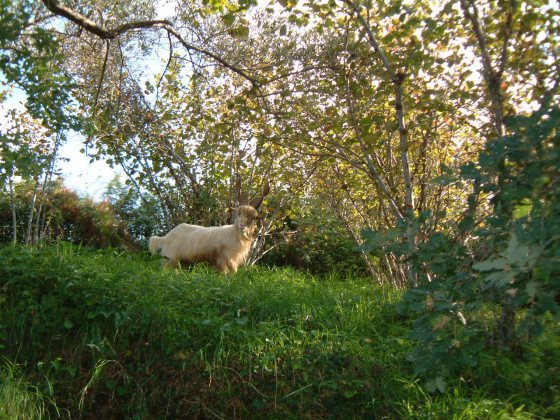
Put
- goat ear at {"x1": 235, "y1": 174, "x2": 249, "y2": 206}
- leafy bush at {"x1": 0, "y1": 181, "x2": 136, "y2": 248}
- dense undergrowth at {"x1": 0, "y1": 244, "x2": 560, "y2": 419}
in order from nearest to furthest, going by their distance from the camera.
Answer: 1. dense undergrowth at {"x1": 0, "y1": 244, "x2": 560, "y2": 419}
2. goat ear at {"x1": 235, "y1": 174, "x2": 249, "y2": 206}
3. leafy bush at {"x1": 0, "y1": 181, "x2": 136, "y2": 248}

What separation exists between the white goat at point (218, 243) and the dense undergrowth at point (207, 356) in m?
1.87

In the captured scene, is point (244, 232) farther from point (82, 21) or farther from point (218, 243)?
point (82, 21)

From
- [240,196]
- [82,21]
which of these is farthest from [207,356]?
[82,21]

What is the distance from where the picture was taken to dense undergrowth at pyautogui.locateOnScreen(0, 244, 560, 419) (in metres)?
3.83

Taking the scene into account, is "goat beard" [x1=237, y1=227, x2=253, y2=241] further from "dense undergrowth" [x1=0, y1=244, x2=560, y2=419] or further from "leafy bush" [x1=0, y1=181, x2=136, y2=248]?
"leafy bush" [x1=0, y1=181, x2=136, y2=248]

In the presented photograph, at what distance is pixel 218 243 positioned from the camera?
7391 mm

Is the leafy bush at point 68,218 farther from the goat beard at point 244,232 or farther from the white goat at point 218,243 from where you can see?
the goat beard at point 244,232

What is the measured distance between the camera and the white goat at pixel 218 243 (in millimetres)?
7305

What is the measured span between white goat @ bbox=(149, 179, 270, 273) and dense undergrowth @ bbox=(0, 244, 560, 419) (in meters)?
1.87

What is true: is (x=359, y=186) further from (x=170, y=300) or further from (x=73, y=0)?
(x=73, y=0)

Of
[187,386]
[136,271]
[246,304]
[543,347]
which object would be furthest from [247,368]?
[543,347]

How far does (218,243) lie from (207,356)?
9.90ft

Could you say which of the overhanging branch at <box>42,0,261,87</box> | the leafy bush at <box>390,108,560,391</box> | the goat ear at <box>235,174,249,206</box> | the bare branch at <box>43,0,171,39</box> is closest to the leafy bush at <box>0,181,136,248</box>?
the goat ear at <box>235,174,249,206</box>

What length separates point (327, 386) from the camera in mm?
4121
